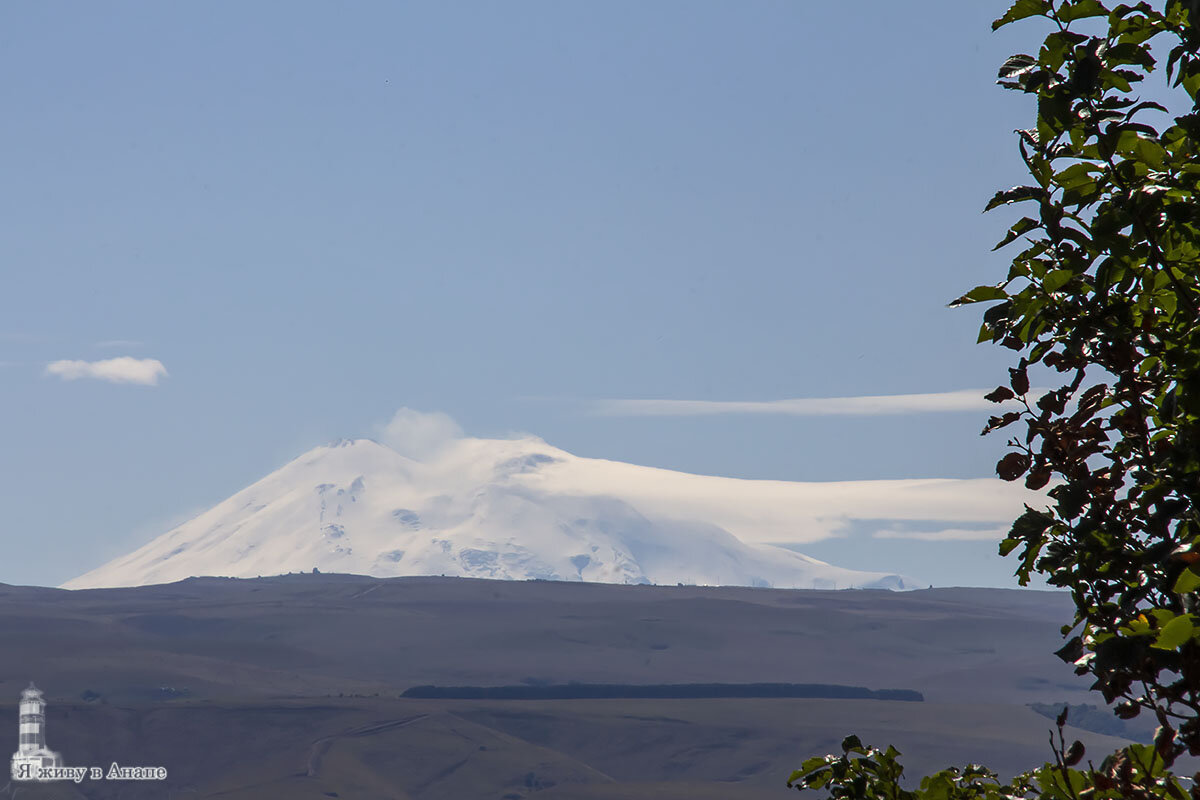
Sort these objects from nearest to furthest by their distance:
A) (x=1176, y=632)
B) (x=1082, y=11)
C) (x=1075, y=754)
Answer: (x=1176, y=632), (x=1082, y=11), (x=1075, y=754)

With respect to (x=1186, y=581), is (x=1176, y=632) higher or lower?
lower

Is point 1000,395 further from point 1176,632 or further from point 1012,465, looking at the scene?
point 1176,632

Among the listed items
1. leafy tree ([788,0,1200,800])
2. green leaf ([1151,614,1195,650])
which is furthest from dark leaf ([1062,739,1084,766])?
green leaf ([1151,614,1195,650])

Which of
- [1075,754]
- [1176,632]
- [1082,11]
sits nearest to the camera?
[1176,632]

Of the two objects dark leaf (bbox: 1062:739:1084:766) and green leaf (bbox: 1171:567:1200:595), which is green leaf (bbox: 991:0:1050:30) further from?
dark leaf (bbox: 1062:739:1084:766)

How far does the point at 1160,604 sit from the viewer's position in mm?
4473

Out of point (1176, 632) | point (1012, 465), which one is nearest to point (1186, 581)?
point (1176, 632)

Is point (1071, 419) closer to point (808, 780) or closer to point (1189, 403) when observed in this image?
point (1189, 403)

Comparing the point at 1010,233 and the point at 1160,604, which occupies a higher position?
the point at 1010,233

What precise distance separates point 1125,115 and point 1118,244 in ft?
1.49

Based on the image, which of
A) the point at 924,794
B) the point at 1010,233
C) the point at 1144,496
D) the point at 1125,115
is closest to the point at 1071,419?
the point at 1144,496

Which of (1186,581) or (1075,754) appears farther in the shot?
(1075,754)

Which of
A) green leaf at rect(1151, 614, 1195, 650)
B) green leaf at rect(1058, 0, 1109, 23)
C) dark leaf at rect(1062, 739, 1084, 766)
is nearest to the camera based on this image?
green leaf at rect(1151, 614, 1195, 650)

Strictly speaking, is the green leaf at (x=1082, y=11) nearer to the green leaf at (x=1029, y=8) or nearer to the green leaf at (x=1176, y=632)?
the green leaf at (x=1029, y=8)
